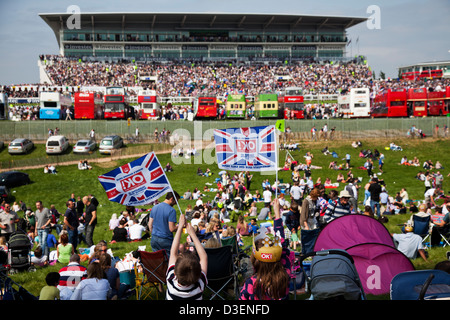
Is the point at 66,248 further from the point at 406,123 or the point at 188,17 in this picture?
the point at 188,17

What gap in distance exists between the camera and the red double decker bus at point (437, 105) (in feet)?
153

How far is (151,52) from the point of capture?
95.6 metres

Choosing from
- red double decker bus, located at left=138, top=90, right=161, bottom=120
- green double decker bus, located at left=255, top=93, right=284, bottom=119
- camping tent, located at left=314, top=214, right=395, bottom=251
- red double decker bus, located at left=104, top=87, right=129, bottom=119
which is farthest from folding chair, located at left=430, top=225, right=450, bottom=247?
red double decker bus, located at left=138, top=90, right=161, bottom=120

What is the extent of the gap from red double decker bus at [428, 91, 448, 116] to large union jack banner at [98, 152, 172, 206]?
4517 centimetres

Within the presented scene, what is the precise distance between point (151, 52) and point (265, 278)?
9580 centimetres

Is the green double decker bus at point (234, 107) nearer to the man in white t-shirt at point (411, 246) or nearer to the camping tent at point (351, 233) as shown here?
the man in white t-shirt at point (411, 246)

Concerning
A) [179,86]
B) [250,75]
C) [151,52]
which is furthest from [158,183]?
[151,52]

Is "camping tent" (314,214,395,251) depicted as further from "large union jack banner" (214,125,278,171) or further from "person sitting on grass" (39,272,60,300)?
"person sitting on grass" (39,272,60,300)

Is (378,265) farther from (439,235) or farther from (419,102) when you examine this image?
(419,102)

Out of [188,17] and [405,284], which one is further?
[188,17]

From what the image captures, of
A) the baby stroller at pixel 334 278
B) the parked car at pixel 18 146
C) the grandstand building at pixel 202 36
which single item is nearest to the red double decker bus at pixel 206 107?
the parked car at pixel 18 146

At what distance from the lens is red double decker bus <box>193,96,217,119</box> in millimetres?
45719

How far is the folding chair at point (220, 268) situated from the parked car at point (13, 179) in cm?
2553

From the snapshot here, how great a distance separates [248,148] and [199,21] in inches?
3699
